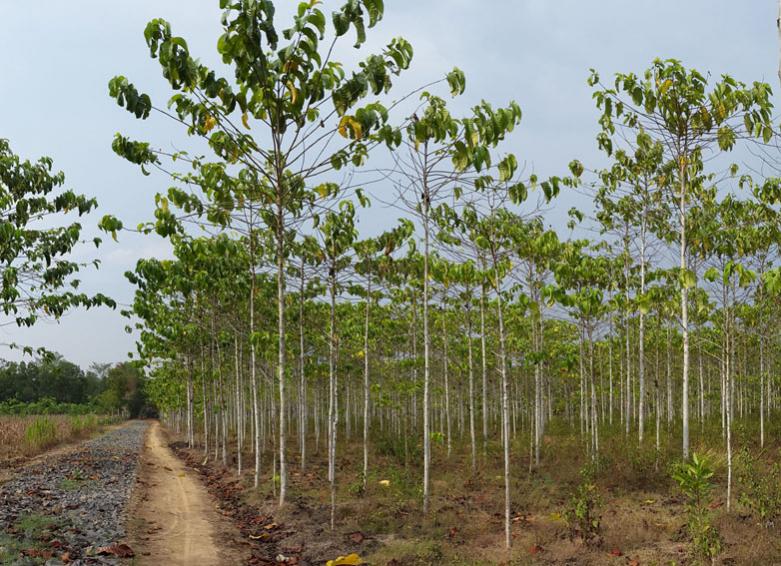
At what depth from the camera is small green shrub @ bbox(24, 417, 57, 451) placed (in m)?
23.3

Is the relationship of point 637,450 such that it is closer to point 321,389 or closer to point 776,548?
Answer: point 776,548

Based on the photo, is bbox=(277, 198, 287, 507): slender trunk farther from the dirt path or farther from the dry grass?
the dry grass

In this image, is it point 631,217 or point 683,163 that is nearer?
point 683,163

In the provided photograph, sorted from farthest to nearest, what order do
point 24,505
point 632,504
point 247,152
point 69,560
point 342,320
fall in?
point 342,320
point 632,504
point 24,505
point 247,152
point 69,560

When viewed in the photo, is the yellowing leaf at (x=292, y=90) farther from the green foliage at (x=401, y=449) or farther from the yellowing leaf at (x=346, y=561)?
the green foliage at (x=401, y=449)

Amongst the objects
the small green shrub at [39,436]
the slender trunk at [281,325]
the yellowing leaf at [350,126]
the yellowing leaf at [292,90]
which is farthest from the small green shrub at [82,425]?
the yellowing leaf at [350,126]

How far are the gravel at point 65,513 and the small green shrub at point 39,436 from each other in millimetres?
Result: 5342

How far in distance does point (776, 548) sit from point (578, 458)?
10177 mm

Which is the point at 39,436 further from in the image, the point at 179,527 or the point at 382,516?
the point at 382,516

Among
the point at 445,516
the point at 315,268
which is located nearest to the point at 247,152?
the point at 315,268

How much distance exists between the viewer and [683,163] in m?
12.5

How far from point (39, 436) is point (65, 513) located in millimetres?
16547

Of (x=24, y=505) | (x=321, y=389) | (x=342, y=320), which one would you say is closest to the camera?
(x=24, y=505)

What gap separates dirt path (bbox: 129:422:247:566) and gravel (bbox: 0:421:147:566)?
1.29 feet
